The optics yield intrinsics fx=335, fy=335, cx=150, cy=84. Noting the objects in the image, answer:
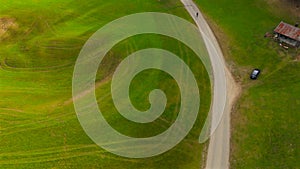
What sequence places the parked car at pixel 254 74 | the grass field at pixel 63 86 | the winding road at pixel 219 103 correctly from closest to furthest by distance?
1. the winding road at pixel 219 103
2. the grass field at pixel 63 86
3. the parked car at pixel 254 74

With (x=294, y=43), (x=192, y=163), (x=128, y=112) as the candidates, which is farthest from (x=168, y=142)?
(x=294, y=43)

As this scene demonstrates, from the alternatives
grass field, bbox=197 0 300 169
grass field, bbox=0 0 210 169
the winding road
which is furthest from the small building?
grass field, bbox=0 0 210 169

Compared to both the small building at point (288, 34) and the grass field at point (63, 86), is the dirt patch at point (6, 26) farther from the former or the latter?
the small building at point (288, 34)

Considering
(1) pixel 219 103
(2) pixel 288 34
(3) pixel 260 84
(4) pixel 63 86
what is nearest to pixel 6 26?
(4) pixel 63 86

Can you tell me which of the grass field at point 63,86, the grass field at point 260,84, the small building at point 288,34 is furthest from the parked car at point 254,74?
the small building at point 288,34

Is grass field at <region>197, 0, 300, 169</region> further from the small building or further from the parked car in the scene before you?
the small building

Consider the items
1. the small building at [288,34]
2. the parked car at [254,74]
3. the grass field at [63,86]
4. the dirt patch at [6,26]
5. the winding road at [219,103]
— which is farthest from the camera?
the dirt patch at [6,26]

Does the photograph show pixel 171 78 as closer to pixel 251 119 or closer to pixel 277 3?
pixel 251 119
